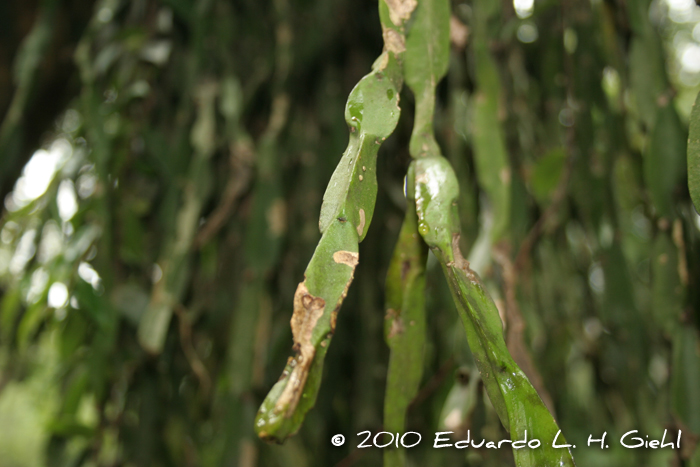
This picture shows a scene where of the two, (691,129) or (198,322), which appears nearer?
(691,129)

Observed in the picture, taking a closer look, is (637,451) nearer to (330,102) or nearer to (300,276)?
(300,276)

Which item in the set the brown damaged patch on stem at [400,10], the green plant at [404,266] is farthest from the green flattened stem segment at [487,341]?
the brown damaged patch on stem at [400,10]

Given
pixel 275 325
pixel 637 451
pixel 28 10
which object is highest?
pixel 28 10

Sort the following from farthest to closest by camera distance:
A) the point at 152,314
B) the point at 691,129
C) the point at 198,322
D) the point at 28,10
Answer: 1. the point at 28,10
2. the point at 198,322
3. the point at 152,314
4. the point at 691,129

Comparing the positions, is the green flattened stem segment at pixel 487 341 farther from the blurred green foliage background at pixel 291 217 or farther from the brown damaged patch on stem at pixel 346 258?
the blurred green foliage background at pixel 291 217

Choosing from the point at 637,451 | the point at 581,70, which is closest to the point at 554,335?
the point at 637,451

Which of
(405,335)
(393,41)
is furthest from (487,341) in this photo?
(393,41)

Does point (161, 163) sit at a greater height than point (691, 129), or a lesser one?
greater
